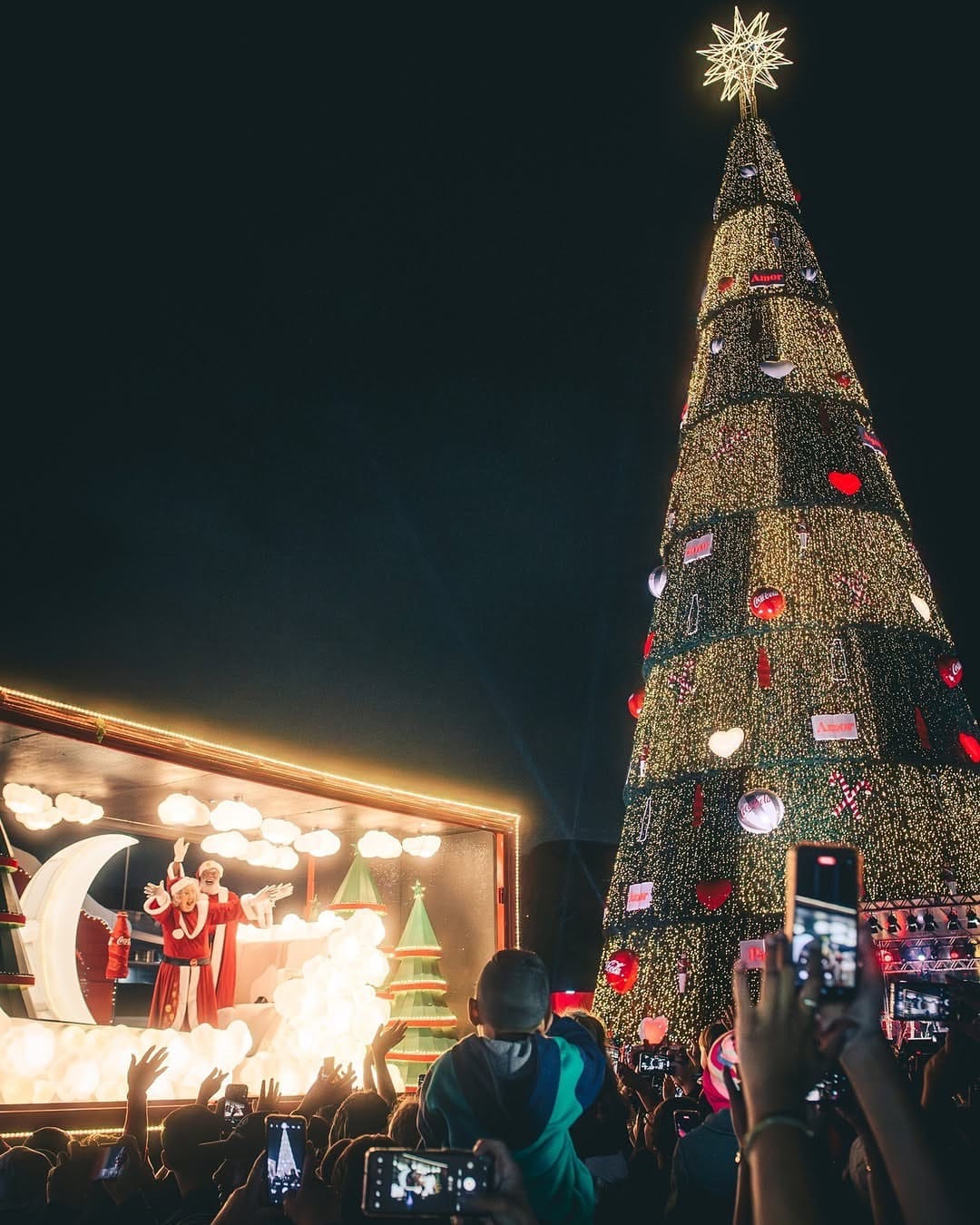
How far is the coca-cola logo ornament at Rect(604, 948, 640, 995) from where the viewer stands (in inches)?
409

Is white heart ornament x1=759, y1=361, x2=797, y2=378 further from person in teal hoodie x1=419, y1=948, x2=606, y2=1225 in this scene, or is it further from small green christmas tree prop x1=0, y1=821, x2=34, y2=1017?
person in teal hoodie x1=419, y1=948, x2=606, y2=1225

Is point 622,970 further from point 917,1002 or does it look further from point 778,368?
point 778,368

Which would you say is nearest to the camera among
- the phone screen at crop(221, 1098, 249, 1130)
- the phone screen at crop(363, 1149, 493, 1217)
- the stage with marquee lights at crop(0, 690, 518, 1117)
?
the phone screen at crop(363, 1149, 493, 1217)

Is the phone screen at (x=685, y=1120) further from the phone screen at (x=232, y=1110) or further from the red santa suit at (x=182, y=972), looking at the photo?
the red santa suit at (x=182, y=972)

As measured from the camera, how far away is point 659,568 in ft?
Result: 41.1

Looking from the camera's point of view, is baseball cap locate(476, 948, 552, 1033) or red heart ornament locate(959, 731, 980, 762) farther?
red heart ornament locate(959, 731, 980, 762)

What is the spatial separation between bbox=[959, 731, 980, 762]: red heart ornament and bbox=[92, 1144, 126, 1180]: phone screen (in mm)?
10002

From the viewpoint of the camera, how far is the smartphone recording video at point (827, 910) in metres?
1.33

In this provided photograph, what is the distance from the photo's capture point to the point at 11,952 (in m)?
9.10

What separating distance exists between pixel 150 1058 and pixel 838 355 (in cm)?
1238

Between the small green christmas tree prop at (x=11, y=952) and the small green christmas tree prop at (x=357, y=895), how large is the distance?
5.00 m

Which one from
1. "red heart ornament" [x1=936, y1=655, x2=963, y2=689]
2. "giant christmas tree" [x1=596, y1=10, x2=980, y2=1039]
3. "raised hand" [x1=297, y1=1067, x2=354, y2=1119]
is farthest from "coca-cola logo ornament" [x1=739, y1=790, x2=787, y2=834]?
"raised hand" [x1=297, y1=1067, x2=354, y2=1119]

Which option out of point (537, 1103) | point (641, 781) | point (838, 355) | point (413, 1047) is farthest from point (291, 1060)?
point (838, 355)

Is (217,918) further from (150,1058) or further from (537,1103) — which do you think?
(537,1103)
